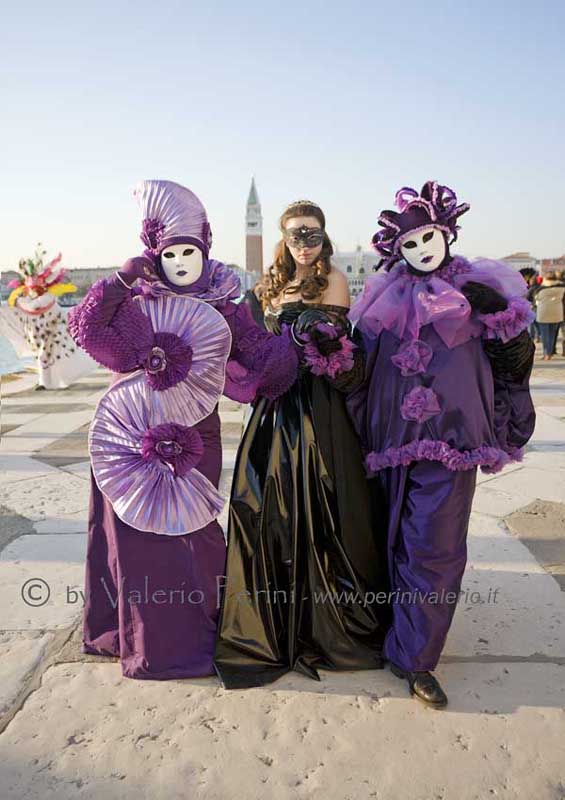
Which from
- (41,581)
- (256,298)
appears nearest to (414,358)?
(256,298)

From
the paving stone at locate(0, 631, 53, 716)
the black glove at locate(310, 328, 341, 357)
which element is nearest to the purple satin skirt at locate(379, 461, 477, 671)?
the black glove at locate(310, 328, 341, 357)

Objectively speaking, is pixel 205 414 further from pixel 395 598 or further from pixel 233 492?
pixel 395 598

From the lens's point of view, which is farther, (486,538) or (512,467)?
(512,467)

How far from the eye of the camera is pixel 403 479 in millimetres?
2295

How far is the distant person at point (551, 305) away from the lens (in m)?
10.5

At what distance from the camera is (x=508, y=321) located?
2162 mm

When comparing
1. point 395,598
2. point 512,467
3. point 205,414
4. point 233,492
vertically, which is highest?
point 205,414

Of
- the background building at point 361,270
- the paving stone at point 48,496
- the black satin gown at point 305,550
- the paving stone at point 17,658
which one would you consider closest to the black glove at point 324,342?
the black satin gown at point 305,550

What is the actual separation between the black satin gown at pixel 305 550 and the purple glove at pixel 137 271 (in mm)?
648

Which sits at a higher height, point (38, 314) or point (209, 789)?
point (38, 314)

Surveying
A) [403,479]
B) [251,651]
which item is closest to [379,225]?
[403,479]

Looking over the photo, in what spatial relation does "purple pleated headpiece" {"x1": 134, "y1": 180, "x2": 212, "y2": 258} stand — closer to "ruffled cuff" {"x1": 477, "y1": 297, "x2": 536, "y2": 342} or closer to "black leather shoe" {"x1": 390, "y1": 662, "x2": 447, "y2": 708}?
"ruffled cuff" {"x1": 477, "y1": 297, "x2": 536, "y2": 342}

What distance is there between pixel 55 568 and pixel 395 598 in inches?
68.3

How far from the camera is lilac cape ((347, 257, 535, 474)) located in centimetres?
218
